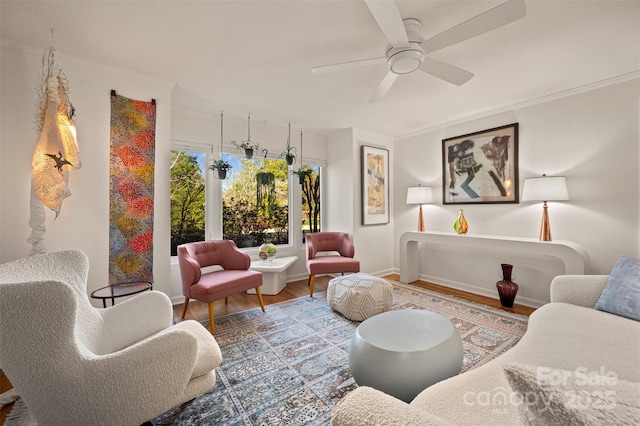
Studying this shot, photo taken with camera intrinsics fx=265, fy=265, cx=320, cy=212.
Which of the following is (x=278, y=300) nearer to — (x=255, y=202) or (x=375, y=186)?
(x=255, y=202)

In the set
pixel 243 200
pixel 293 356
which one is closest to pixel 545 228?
pixel 293 356

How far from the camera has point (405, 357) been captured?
4.68ft

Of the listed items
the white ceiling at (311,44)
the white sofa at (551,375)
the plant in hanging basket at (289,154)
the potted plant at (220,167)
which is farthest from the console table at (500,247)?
the potted plant at (220,167)

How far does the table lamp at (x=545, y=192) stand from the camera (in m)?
2.73

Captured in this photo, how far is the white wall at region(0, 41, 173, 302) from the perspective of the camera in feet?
6.52

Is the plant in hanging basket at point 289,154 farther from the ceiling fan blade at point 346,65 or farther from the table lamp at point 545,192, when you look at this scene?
the table lamp at point 545,192

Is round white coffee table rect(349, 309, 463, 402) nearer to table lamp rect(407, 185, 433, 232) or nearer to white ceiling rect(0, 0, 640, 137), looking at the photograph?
white ceiling rect(0, 0, 640, 137)

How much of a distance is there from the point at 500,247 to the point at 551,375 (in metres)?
3.04

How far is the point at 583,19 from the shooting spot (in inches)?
69.9

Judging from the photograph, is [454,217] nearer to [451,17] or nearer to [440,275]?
[440,275]

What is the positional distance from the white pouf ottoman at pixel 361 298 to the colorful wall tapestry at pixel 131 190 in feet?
6.05

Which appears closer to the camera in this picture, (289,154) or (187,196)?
(187,196)

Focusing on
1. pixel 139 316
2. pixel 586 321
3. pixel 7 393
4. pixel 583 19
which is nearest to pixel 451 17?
pixel 583 19

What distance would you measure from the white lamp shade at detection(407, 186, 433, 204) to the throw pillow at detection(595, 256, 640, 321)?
2300 millimetres
